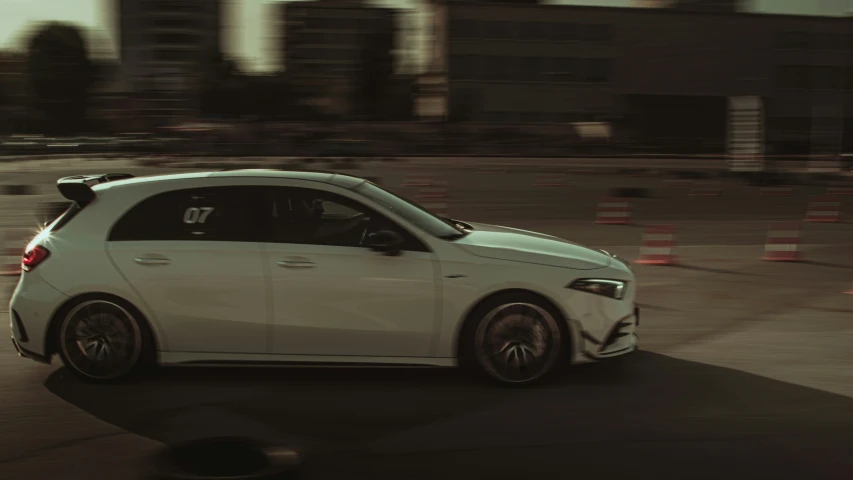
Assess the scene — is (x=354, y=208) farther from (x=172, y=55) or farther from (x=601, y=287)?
(x=172, y=55)

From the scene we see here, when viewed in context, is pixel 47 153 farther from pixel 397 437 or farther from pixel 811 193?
pixel 397 437

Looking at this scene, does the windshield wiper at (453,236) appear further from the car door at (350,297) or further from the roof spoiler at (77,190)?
the roof spoiler at (77,190)

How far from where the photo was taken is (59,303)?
640 centimetres

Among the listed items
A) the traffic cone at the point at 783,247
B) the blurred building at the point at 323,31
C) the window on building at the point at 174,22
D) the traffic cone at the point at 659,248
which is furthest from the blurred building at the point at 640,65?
the traffic cone at the point at 659,248

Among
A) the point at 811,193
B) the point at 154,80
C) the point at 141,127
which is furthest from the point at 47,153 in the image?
the point at 811,193

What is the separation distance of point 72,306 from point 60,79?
324ft

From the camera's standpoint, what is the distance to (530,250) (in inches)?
253

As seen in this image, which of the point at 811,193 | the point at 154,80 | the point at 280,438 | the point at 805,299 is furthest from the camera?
the point at 154,80

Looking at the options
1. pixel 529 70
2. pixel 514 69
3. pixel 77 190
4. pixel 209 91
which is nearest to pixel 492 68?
pixel 514 69

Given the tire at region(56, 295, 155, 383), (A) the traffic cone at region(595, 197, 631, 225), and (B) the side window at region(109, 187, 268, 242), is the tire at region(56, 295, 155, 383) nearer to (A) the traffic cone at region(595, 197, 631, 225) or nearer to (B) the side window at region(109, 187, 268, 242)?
(B) the side window at region(109, 187, 268, 242)

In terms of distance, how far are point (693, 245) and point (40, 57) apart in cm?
10520

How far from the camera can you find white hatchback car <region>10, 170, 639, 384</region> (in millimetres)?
6211

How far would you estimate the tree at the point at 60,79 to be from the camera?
96.1 m

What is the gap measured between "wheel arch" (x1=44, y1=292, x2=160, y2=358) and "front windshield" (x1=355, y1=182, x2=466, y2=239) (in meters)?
1.62
